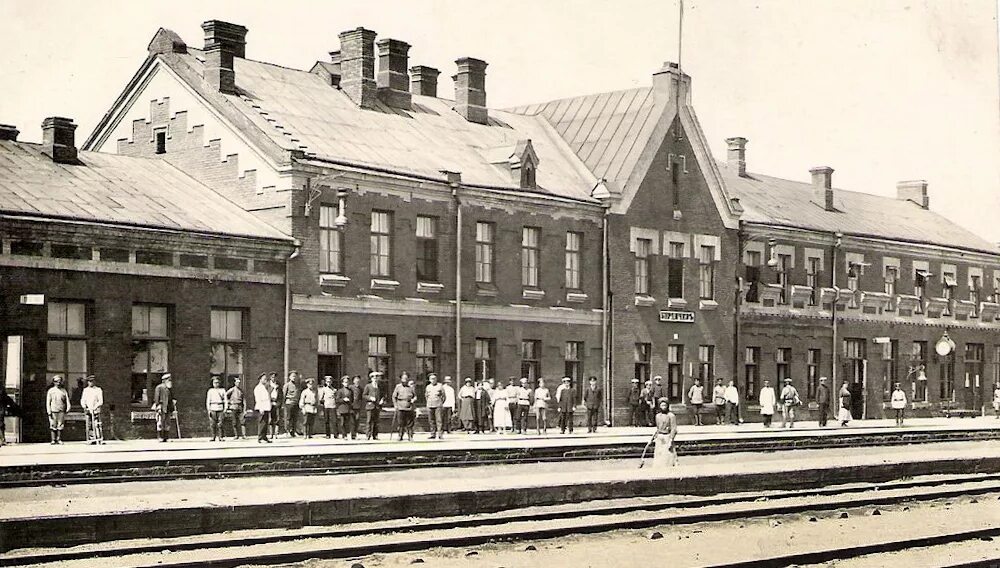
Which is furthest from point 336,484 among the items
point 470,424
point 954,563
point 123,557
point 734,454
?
point 470,424

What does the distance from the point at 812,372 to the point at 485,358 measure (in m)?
16.1

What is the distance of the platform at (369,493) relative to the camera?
14.8 meters

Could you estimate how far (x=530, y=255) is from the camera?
127 feet

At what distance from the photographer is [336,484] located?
20422 millimetres

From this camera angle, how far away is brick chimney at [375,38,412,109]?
129 ft

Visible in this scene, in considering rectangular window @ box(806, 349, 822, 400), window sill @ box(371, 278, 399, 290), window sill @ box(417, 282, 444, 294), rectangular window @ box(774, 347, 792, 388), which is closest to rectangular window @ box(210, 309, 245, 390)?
window sill @ box(371, 278, 399, 290)

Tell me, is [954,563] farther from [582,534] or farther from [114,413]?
[114,413]

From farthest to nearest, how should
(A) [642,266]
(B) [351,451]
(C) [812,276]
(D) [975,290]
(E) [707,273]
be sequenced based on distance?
(D) [975,290], (C) [812,276], (E) [707,273], (A) [642,266], (B) [351,451]

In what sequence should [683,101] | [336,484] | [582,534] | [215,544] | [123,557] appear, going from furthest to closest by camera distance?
[683,101] → [336,484] → [582,534] → [215,544] → [123,557]

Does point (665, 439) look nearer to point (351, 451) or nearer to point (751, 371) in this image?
point (351, 451)

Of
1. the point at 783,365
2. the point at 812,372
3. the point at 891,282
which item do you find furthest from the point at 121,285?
the point at 891,282

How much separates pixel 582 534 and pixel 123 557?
211 inches

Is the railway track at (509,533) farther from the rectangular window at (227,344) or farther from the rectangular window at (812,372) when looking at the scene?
the rectangular window at (812,372)

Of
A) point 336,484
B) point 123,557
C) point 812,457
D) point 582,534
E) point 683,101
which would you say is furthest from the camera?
point 683,101
